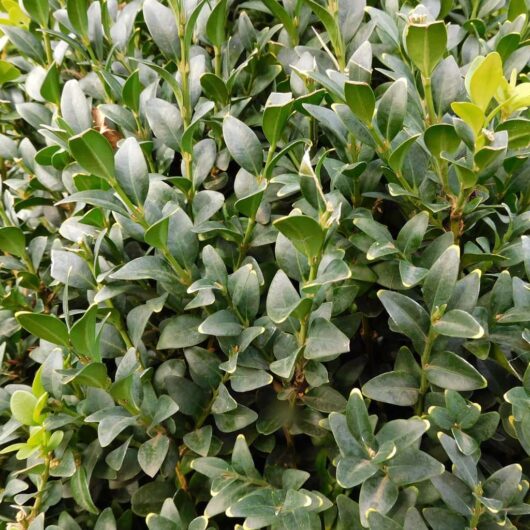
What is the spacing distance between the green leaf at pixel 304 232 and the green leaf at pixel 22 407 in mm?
480

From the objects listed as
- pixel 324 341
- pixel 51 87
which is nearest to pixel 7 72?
pixel 51 87

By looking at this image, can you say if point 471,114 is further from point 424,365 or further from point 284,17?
point 284,17

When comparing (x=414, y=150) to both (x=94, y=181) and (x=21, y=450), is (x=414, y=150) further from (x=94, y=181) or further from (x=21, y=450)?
(x=21, y=450)

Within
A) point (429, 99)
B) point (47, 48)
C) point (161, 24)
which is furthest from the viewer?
point (47, 48)

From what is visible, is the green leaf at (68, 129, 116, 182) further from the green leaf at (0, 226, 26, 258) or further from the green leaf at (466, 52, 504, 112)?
the green leaf at (466, 52, 504, 112)

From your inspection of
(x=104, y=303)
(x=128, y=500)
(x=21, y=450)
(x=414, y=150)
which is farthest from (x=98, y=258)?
(x=414, y=150)

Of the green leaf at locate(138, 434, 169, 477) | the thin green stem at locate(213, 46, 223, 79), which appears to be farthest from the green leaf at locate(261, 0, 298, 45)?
the green leaf at locate(138, 434, 169, 477)

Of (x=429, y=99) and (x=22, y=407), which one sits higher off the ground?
(x=429, y=99)

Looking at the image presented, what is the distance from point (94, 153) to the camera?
86 cm

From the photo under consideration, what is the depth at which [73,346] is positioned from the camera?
35.4 inches

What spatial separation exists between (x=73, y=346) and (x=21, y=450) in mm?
190

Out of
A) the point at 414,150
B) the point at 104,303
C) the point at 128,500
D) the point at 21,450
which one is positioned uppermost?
the point at 414,150

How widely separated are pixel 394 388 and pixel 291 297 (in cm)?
20

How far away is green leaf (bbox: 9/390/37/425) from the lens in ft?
3.01
